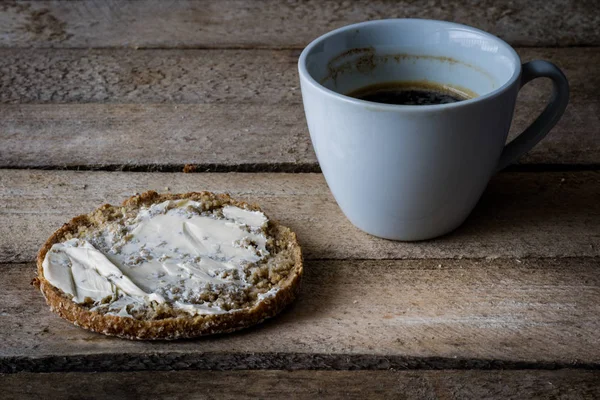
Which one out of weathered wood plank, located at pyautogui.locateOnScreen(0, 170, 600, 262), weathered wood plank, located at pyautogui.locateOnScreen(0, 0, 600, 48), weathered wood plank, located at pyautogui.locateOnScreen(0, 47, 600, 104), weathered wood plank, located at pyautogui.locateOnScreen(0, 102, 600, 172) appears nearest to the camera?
weathered wood plank, located at pyautogui.locateOnScreen(0, 170, 600, 262)

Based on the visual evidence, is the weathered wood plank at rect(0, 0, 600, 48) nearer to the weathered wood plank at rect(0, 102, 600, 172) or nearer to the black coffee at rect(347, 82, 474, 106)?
the weathered wood plank at rect(0, 102, 600, 172)

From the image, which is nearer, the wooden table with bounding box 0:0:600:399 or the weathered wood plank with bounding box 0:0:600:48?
the wooden table with bounding box 0:0:600:399

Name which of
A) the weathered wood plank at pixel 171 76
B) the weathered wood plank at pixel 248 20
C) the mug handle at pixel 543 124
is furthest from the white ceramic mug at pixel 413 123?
the weathered wood plank at pixel 248 20

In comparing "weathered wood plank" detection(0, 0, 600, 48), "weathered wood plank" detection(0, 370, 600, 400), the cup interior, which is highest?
the cup interior

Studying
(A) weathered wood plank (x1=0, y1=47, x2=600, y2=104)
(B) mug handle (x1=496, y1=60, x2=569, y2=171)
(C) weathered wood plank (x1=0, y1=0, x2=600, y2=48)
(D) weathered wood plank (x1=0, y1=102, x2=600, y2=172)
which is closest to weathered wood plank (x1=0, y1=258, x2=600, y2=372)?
(B) mug handle (x1=496, y1=60, x2=569, y2=171)

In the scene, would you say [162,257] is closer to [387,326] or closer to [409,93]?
[387,326]

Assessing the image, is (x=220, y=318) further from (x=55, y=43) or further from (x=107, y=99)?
(x=55, y=43)

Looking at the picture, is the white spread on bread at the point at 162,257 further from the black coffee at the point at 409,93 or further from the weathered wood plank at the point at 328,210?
the black coffee at the point at 409,93
